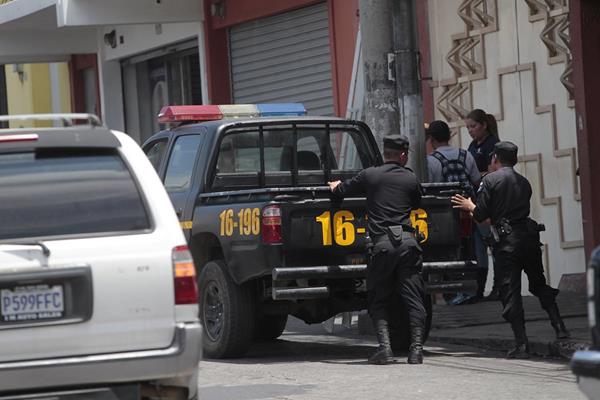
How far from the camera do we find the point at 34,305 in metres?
6.78

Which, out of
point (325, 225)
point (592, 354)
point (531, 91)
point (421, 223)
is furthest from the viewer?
→ point (531, 91)

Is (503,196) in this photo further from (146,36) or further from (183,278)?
(146,36)

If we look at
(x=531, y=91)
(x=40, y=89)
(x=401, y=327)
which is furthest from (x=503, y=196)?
(x=40, y=89)

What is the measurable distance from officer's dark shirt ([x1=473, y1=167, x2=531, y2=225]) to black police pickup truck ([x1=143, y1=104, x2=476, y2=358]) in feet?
1.22

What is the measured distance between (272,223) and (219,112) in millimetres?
2537

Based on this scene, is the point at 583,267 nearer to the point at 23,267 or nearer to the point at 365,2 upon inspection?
the point at 365,2

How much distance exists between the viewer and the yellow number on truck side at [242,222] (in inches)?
448

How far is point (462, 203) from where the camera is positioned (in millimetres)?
11805

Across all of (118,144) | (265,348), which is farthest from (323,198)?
Result: (118,144)

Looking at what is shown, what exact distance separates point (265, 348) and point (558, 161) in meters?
4.44

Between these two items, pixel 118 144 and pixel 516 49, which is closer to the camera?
pixel 118 144

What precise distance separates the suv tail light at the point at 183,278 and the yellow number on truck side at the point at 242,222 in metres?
4.30

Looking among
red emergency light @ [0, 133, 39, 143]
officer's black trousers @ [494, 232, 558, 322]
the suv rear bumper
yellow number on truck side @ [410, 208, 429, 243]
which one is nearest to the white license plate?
the suv rear bumper

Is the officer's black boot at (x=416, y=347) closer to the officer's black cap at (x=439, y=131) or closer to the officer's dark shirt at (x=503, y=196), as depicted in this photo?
the officer's dark shirt at (x=503, y=196)
